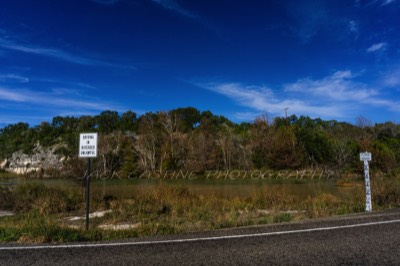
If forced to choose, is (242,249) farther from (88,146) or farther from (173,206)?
(173,206)

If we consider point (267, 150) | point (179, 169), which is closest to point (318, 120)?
point (267, 150)

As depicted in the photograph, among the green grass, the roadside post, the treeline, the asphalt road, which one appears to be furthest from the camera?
the treeline

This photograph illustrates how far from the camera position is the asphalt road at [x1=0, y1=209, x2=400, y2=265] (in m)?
5.07

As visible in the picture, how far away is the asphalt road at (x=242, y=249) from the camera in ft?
16.6

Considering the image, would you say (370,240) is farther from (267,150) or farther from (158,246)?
(267,150)

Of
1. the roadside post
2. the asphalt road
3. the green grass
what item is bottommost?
the green grass

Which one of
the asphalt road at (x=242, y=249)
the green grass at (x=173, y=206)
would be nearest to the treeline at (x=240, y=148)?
the green grass at (x=173, y=206)

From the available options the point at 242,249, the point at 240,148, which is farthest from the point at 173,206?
the point at 240,148

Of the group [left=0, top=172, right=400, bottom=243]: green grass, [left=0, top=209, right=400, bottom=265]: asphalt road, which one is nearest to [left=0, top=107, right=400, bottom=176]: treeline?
[left=0, top=172, right=400, bottom=243]: green grass

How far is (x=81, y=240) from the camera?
23.8 feet

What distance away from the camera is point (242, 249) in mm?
5754

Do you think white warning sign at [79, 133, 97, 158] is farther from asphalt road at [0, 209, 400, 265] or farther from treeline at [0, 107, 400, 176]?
treeline at [0, 107, 400, 176]

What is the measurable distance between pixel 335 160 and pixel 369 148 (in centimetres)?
1043

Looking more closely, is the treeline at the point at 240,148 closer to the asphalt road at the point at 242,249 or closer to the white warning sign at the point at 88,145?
the white warning sign at the point at 88,145
